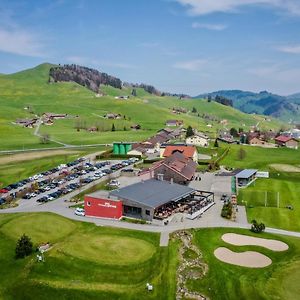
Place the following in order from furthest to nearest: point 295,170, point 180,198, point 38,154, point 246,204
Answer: point 38,154, point 295,170, point 246,204, point 180,198

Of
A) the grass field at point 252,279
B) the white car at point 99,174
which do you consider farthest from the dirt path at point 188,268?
the white car at point 99,174

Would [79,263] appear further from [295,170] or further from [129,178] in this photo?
[295,170]

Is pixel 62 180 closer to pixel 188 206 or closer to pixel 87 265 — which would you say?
pixel 188 206

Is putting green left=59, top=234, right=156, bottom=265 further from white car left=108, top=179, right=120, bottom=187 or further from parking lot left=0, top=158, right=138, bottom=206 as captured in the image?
white car left=108, top=179, right=120, bottom=187

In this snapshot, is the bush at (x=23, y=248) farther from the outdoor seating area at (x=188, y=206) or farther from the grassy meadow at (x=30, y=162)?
the grassy meadow at (x=30, y=162)

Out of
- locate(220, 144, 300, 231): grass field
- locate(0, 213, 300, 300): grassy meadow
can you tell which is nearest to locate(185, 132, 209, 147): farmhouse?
locate(220, 144, 300, 231): grass field

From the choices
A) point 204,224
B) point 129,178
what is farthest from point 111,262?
point 129,178
